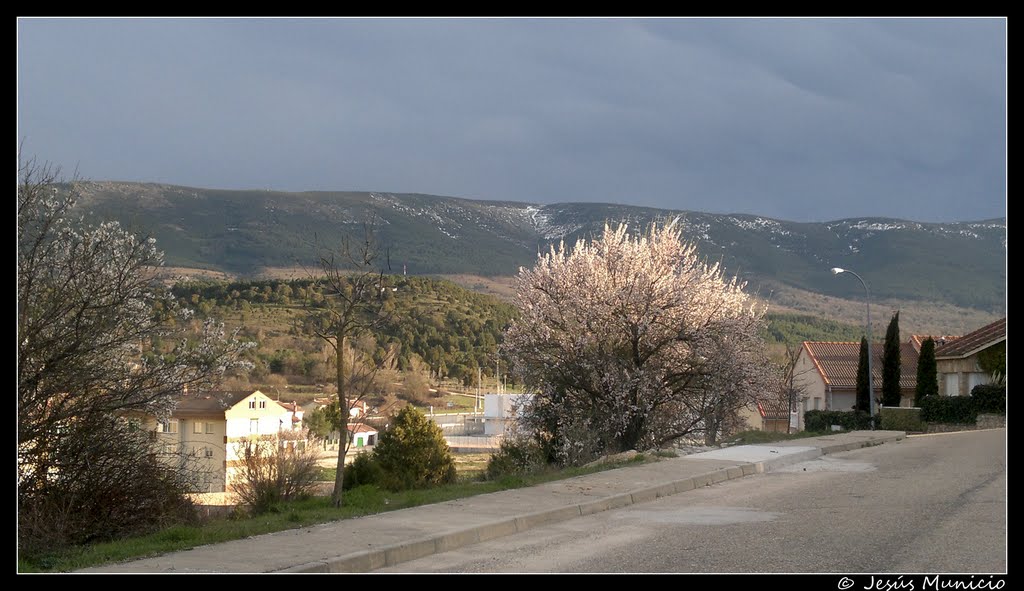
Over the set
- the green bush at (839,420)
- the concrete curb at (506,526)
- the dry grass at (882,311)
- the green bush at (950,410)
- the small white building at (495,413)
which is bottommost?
the small white building at (495,413)

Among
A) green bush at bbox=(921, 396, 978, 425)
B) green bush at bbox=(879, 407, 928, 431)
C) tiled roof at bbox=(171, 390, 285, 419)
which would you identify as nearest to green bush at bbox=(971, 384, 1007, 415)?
green bush at bbox=(921, 396, 978, 425)

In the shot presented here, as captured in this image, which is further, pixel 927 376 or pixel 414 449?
pixel 927 376

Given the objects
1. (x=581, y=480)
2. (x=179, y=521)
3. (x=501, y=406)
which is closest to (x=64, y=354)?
(x=179, y=521)

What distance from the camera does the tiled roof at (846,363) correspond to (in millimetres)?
57438

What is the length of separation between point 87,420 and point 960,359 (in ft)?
135

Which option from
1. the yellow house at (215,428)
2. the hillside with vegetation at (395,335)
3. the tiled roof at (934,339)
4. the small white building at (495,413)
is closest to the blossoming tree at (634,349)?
the hillside with vegetation at (395,335)

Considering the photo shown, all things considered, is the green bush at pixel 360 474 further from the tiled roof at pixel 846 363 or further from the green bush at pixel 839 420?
the tiled roof at pixel 846 363

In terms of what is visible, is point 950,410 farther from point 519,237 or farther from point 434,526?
point 519,237

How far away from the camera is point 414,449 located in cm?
3084

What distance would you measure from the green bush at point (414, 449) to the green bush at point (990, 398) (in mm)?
20688

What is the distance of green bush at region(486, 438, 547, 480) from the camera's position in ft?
78.0

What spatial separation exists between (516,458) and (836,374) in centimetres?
3869

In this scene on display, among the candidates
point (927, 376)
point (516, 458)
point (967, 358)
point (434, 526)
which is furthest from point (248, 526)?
point (967, 358)

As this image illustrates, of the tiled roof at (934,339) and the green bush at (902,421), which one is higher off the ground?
the tiled roof at (934,339)
